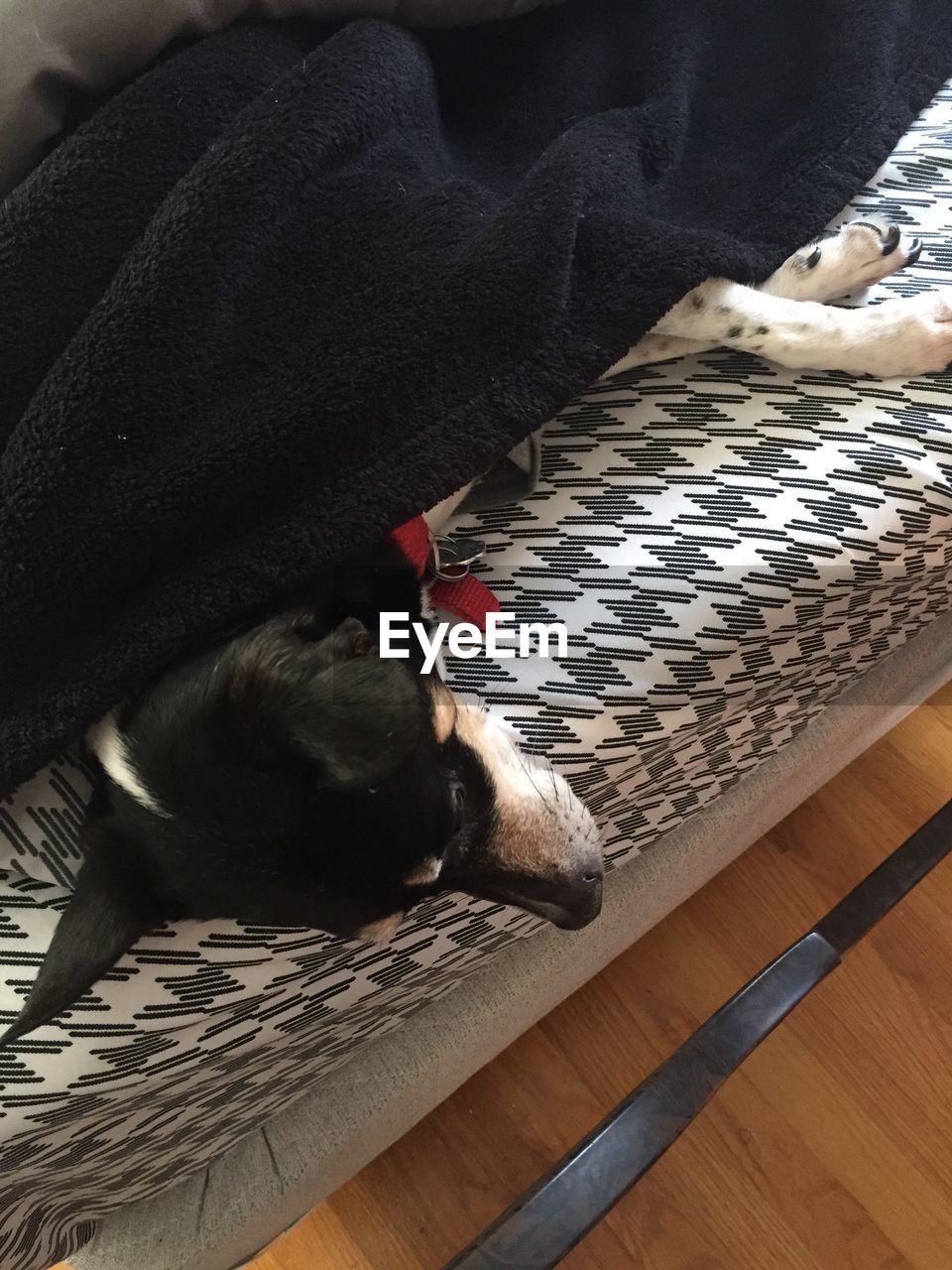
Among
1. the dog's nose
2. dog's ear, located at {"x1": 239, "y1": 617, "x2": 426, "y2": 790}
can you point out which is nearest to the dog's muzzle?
the dog's nose

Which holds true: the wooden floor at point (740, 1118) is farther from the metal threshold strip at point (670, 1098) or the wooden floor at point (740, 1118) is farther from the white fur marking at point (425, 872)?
the white fur marking at point (425, 872)

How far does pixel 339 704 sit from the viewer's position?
714 millimetres

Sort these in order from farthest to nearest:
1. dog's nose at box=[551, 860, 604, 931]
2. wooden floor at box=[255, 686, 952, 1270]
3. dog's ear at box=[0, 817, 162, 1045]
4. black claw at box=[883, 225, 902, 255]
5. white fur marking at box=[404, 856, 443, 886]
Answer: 1. wooden floor at box=[255, 686, 952, 1270]
2. black claw at box=[883, 225, 902, 255]
3. dog's nose at box=[551, 860, 604, 931]
4. white fur marking at box=[404, 856, 443, 886]
5. dog's ear at box=[0, 817, 162, 1045]

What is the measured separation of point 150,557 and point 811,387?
2.54 ft

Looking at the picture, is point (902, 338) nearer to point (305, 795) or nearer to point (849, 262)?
point (849, 262)

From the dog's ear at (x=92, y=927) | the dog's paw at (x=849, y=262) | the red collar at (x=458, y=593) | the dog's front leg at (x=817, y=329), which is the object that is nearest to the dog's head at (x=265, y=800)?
the dog's ear at (x=92, y=927)

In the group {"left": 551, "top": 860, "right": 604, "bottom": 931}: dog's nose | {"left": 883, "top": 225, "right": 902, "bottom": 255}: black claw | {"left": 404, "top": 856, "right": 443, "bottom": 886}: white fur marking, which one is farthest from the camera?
{"left": 883, "top": 225, "right": 902, "bottom": 255}: black claw

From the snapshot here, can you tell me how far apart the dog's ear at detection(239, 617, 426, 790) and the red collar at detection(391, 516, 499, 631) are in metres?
0.18

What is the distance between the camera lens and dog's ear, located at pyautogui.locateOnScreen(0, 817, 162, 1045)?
692mm

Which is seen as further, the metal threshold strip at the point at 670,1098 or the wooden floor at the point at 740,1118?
the wooden floor at the point at 740,1118

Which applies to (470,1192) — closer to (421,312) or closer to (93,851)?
(93,851)

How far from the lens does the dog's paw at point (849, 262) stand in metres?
1.08

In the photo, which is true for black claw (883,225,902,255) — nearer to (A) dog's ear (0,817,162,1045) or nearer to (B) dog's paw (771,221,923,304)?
(B) dog's paw (771,221,923,304)

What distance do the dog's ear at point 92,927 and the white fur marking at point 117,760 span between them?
0.04 m
